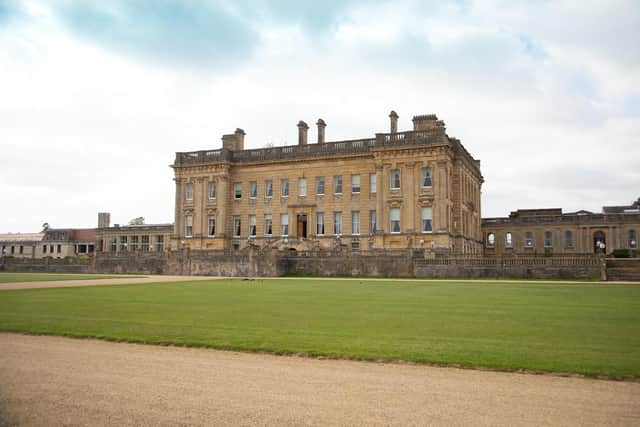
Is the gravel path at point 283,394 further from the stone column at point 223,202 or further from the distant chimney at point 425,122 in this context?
the stone column at point 223,202

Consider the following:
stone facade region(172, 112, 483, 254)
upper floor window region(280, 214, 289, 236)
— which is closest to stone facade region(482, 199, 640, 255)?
stone facade region(172, 112, 483, 254)

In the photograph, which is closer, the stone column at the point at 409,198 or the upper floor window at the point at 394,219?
the stone column at the point at 409,198

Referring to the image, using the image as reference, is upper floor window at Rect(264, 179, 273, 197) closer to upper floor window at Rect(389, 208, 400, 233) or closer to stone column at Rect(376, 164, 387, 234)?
stone column at Rect(376, 164, 387, 234)

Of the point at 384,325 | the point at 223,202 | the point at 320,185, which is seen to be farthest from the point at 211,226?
the point at 384,325

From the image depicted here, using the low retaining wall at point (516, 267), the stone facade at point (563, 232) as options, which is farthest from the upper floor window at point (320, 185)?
the stone facade at point (563, 232)

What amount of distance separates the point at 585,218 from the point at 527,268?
34.6 m

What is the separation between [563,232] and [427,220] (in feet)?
86.6

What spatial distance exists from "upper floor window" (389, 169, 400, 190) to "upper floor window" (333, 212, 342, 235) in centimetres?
625

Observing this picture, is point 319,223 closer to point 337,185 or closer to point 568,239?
point 337,185

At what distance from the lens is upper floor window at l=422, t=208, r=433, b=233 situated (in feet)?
158

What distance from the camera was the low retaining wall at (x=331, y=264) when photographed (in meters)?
34.9

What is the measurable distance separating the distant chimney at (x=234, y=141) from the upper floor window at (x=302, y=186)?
29.7 ft

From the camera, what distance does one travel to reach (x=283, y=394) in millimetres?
7457

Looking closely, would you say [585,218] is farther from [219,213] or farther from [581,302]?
[581,302]
